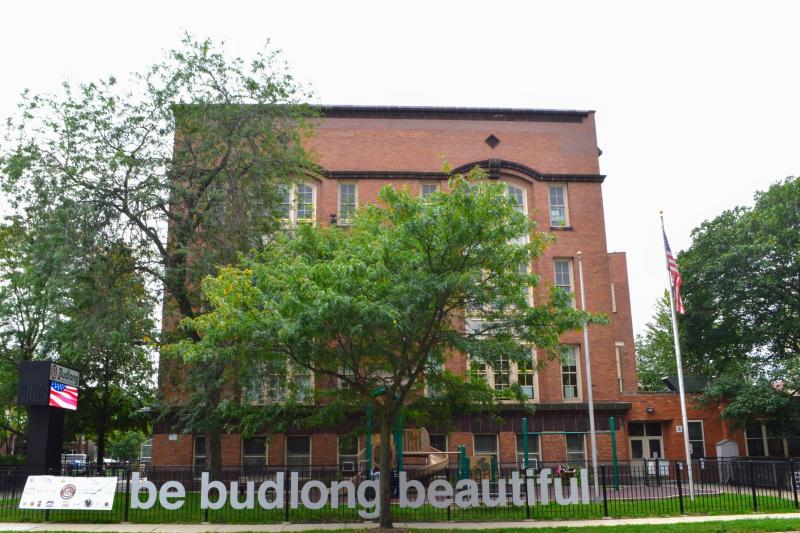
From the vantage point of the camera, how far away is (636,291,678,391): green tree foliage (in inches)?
2426

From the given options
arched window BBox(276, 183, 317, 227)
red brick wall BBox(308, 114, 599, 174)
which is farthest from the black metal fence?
red brick wall BBox(308, 114, 599, 174)

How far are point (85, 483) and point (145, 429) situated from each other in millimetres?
29552

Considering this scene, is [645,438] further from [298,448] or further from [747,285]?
[298,448]

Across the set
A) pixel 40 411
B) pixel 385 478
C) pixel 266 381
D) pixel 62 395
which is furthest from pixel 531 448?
pixel 40 411

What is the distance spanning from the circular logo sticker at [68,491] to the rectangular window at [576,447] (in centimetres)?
2225

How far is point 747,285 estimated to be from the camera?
38.9 m

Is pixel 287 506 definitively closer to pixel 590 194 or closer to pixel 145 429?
pixel 590 194

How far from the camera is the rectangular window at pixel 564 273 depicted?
36000 mm

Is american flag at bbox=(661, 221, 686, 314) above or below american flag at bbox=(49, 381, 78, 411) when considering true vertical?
above

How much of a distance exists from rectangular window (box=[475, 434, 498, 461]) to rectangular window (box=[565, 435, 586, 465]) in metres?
3.45

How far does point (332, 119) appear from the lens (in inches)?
1469

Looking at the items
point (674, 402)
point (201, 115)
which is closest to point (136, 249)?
point (201, 115)

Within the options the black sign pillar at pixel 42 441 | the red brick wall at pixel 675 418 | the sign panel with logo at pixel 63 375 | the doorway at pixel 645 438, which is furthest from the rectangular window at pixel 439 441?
the black sign pillar at pixel 42 441

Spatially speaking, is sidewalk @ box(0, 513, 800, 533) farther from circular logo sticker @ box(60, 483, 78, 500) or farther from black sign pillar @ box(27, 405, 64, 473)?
black sign pillar @ box(27, 405, 64, 473)
